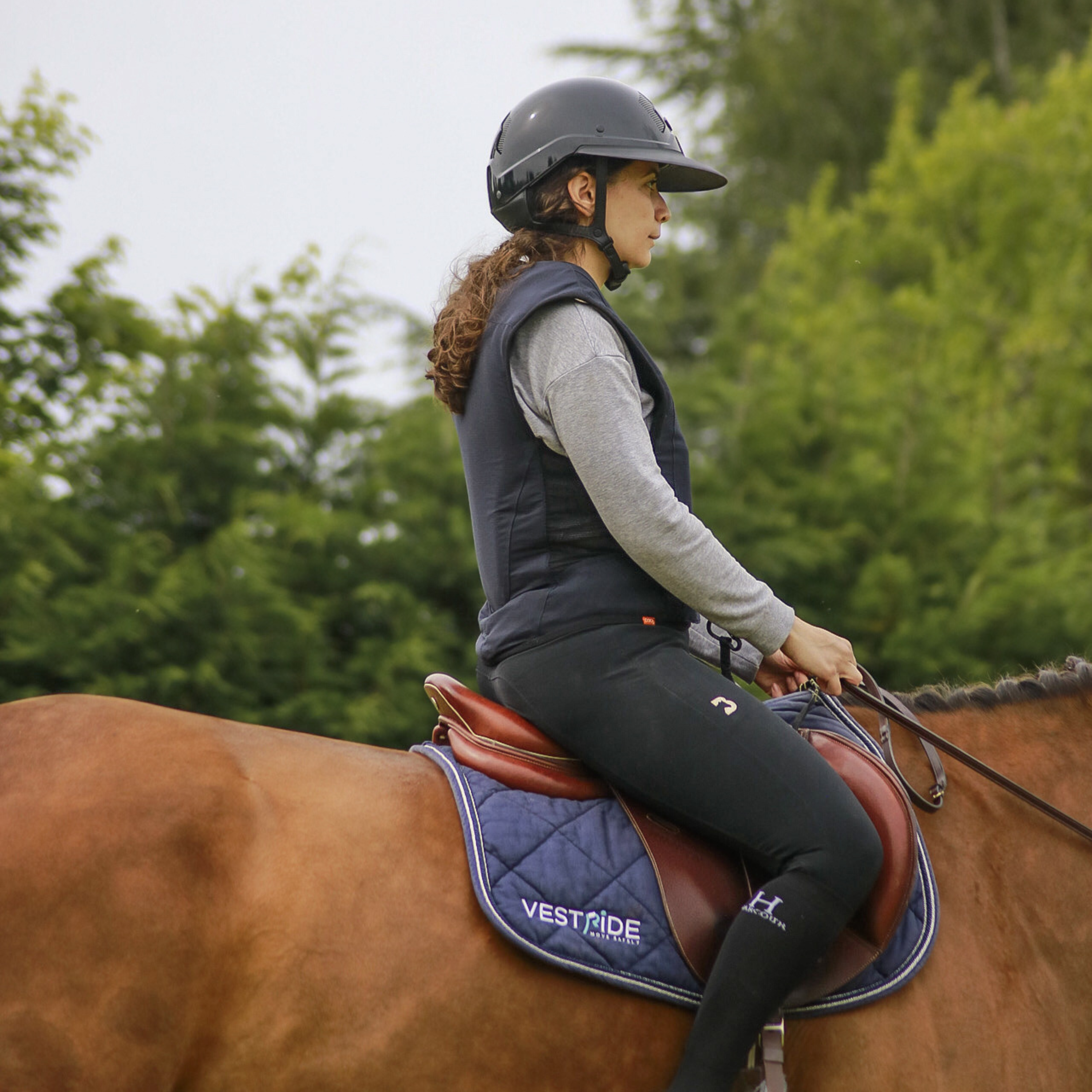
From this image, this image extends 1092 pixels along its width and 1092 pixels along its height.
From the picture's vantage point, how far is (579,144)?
266cm

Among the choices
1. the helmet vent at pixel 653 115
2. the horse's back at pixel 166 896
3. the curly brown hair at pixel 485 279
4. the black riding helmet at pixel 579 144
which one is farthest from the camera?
the helmet vent at pixel 653 115

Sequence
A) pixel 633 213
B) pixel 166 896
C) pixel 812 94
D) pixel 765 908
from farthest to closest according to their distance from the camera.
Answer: pixel 812 94 → pixel 633 213 → pixel 765 908 → pixel 166 896

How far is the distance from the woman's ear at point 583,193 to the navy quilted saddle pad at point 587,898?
136cm

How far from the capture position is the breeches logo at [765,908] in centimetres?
222

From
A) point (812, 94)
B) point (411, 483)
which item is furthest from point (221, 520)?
point (812, 94)

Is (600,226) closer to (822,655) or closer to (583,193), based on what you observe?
(583,193)

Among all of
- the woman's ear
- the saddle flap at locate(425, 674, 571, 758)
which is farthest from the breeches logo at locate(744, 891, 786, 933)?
the woman's ear

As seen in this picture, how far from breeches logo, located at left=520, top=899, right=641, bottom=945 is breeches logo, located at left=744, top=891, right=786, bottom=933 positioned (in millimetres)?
231

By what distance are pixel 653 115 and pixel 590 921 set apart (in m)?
1.93

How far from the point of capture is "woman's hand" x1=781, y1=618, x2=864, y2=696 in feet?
8.22

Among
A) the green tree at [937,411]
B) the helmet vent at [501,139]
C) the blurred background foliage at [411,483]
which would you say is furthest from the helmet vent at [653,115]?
the green tree at [937,411]

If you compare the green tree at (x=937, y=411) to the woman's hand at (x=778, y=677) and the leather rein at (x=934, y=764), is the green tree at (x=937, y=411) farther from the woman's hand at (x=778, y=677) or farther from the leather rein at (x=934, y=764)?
the leather rein at (x=934, y=764)

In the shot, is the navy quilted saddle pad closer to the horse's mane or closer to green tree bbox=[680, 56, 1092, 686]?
the horse's mane

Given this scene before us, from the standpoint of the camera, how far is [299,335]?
25.1 ft
